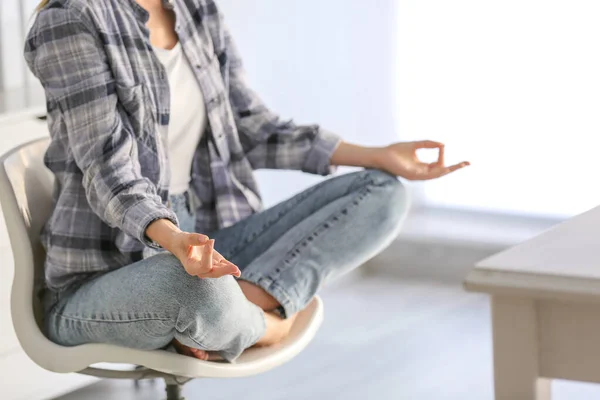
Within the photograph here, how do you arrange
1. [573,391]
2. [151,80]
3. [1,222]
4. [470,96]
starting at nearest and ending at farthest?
[151,80] < [1,222] < [573,391] < [470,96]

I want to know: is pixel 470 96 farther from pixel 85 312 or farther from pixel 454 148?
pixel 85 312

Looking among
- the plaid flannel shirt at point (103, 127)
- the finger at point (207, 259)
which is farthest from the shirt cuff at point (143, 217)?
the finger at point (207, 259)

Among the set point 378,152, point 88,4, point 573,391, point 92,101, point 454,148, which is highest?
point 88,4

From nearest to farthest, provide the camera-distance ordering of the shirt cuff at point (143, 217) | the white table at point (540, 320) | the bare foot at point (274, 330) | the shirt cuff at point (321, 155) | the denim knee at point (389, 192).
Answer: the white table at point (540, 320) < the shirt cuff at point (143, 217) < the bare foot at point (274, 330) < the denim knee at point (389, 192) < the shirt cuff at point (321, 155)

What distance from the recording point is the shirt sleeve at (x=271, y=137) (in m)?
1.87

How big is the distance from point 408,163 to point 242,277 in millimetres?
355

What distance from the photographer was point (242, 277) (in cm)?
166

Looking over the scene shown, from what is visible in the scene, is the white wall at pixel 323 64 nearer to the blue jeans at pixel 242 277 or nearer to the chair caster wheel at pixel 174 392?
the blue jeans at pixel 242 277

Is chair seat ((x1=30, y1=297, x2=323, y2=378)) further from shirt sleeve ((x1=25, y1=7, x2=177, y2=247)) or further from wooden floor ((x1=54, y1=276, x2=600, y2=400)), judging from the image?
wooden floor ((x1=54, y1=276, x2=600, y2=400))

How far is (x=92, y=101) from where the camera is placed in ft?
5.20

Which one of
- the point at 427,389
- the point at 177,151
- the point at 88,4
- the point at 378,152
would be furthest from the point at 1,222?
the point at 427,389

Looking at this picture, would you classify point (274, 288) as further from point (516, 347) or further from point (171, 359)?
point (516, 347)

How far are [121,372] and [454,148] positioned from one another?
1714 mm

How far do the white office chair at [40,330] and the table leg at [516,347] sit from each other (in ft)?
1.86
